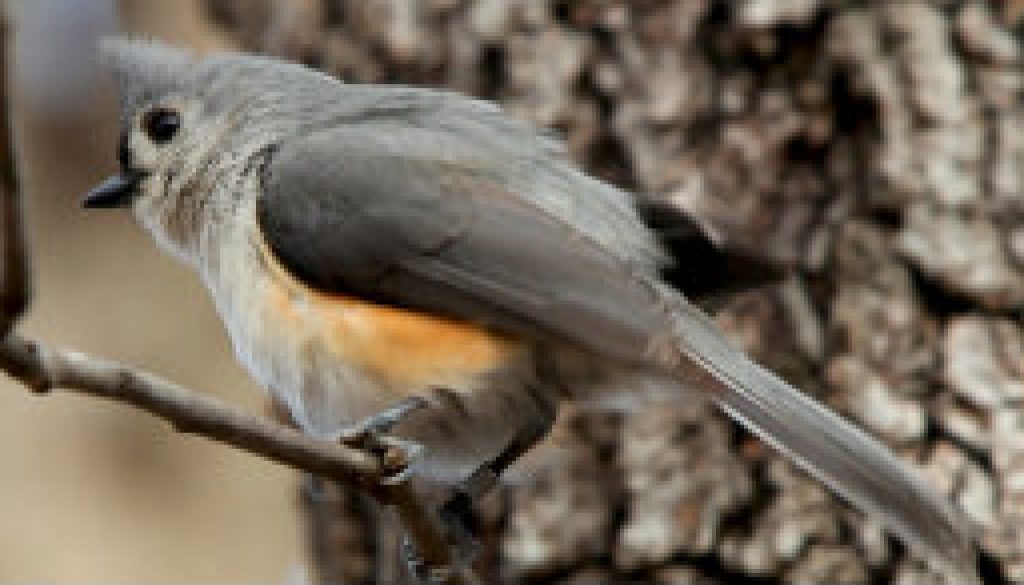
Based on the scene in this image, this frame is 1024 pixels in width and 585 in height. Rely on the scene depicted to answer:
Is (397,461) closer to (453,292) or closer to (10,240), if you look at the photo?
(453,292)

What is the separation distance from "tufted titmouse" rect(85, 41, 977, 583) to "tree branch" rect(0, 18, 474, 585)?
34 centimetres

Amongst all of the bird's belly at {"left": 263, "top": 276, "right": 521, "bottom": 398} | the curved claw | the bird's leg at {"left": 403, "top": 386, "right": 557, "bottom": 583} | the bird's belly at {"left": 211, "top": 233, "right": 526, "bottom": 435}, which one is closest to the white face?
the bird's belly at {"left": 211, "top": 233, "right": 526, "bottom": 435}

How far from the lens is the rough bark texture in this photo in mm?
3861

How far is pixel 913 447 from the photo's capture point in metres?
3.86

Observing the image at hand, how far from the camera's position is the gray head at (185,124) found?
147 inches

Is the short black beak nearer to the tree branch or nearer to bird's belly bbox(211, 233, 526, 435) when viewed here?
bird's belly bbox(211, 233, 526, 435)

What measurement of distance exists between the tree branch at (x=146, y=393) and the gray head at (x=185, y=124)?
1.08 m

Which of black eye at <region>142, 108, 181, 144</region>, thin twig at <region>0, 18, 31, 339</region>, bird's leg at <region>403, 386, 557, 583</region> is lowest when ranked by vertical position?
bird's leg at <region>403, 386, 557, 583</region>

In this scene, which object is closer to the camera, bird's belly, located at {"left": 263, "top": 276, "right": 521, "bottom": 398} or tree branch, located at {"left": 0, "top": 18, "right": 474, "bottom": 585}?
tree branch, located at {"left": 0, "top": 18, "right": 474, "bottom": 585}

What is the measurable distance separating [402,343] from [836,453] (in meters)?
0.79

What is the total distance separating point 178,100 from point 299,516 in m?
1.37

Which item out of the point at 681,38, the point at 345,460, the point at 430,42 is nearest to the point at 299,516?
the point at 430,42

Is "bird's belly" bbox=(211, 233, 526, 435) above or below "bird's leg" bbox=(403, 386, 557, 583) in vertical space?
above

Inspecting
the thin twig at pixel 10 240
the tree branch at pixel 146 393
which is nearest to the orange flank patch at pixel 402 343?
the tree branch at pixel 146 393
